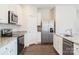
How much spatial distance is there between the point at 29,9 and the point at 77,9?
69cm

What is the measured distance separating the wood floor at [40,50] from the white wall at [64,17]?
29 cm

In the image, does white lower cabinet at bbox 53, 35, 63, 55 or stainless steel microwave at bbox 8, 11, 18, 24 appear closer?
white lower cabinet at bbox 53, 35, 63, 55

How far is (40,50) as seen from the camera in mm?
1872

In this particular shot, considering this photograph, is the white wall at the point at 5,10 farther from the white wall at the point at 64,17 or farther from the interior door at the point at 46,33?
the white wall at the point at 64,17

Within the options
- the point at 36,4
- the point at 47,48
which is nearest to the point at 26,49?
the point at 47,48

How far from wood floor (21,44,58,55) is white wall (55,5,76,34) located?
0.94 feet

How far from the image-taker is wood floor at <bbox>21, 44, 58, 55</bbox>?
1822 millimetres

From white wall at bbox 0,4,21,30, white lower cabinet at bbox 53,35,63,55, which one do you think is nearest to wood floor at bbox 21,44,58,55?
white lower cabinet at bbox 53,35,63,55

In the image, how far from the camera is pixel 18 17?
81.3 inches

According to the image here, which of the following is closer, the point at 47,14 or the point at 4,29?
the point at 47,14

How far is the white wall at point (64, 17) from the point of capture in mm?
1827

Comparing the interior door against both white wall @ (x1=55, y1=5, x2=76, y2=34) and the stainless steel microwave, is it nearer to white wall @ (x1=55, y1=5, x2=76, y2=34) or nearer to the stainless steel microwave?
white wall @ (x1=55, y1=5, x2=76, y2=34)
